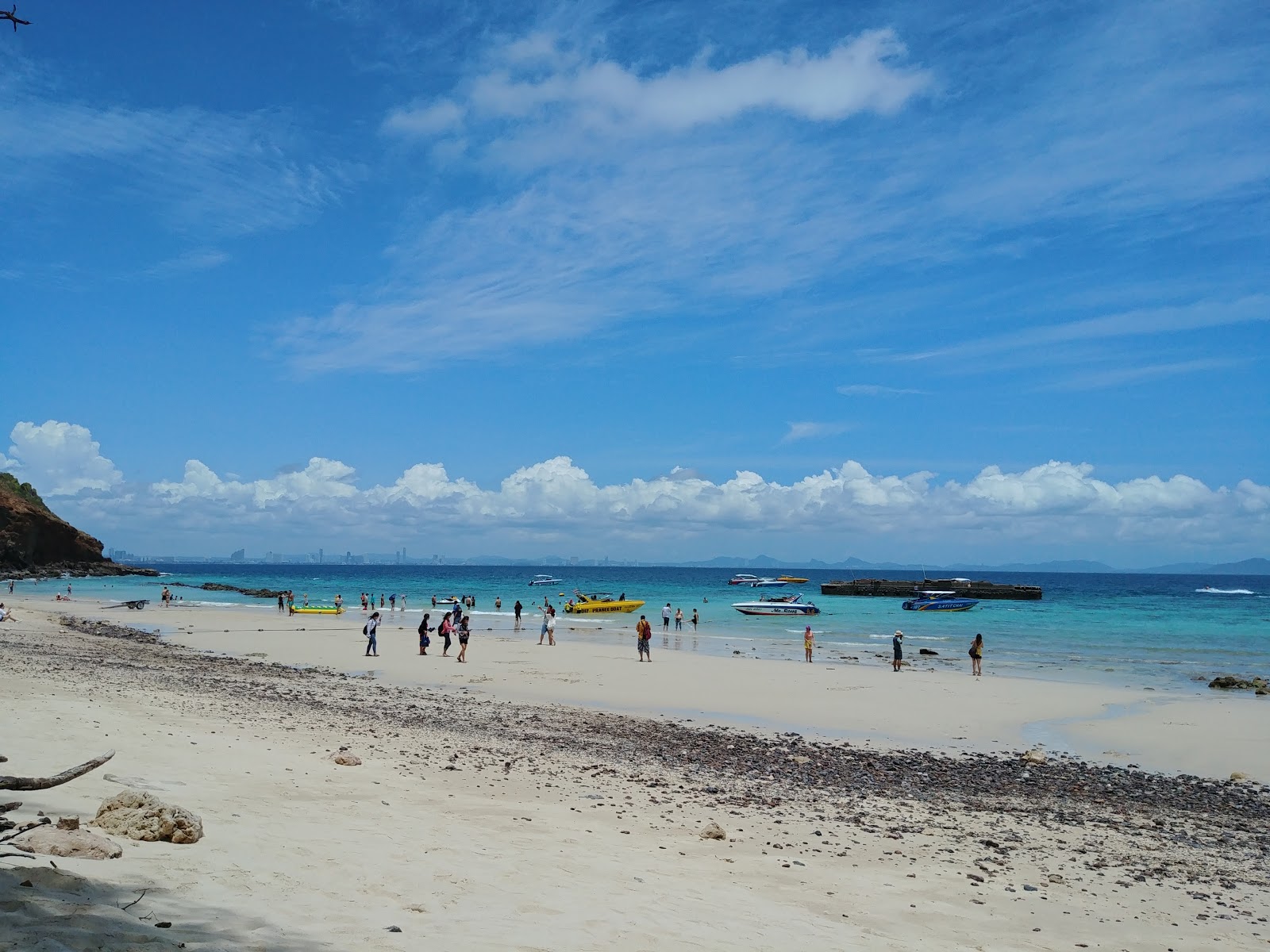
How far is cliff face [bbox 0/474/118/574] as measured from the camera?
341 ft

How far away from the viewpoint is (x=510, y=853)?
26.7 feet

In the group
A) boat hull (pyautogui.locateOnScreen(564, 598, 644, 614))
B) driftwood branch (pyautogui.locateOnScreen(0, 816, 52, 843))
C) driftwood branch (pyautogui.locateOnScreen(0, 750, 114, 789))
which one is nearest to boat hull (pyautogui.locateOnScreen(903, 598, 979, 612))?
boat hull (pyautogui.locateOnScreen(564, 598, 644, 614))

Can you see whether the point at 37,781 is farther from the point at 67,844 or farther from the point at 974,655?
the point at 974,655

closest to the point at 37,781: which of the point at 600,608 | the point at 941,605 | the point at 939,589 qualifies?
the point at 600,608

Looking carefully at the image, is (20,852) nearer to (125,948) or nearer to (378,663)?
(125,948)

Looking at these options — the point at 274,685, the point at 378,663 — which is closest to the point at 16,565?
the point at 378,663

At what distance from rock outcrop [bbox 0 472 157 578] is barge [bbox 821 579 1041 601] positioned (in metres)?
98.4

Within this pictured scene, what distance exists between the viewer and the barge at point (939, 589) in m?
102

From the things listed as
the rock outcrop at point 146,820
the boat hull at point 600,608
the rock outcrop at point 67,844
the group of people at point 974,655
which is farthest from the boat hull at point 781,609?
the rock outcrop at point 67,844

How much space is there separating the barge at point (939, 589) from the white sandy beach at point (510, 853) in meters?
88.9

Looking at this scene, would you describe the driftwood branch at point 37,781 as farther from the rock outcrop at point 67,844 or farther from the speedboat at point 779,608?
the speedboat at point 779,608

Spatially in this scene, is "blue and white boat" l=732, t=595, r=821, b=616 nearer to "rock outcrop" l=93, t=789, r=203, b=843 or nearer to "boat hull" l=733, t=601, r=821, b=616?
"boat hull" l=733, t=601, r=821, b=616

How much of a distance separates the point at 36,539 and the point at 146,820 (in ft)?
412

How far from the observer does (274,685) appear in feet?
69.1
